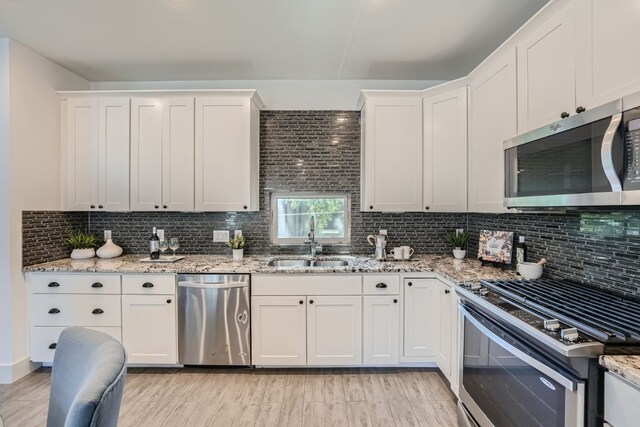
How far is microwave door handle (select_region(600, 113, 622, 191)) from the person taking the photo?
116cm

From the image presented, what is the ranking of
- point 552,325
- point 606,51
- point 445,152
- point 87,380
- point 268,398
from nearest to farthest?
point 87,380 < point 552,325 < point 606,51 < point 268,398 < point 445,152

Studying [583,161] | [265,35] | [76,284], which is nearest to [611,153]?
[583,161]

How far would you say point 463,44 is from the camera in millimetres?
2588

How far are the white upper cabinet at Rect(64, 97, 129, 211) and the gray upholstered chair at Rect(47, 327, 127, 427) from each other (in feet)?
7.27

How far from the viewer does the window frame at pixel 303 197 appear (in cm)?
326

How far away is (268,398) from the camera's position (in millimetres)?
2301

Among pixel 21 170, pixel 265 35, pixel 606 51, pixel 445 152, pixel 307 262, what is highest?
pixel 265 35

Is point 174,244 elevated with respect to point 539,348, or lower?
elevated

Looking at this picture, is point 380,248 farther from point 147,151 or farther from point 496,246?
point 147,151

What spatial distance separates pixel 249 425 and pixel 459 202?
2315 mm

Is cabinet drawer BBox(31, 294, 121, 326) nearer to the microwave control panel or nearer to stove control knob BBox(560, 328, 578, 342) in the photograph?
stove control knob BBox(560, 328, 578, 342)

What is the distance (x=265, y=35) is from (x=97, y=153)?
1.90m

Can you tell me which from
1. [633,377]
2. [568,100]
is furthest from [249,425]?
[568,100]

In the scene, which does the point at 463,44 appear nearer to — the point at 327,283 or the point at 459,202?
the point at 459,202
